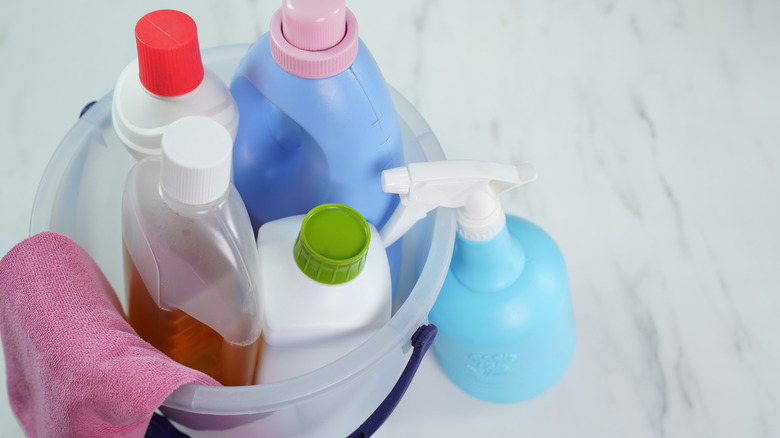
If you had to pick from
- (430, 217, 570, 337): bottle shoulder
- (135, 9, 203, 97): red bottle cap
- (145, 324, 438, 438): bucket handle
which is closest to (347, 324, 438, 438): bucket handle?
(145, 324, 438, 438): bucket handle

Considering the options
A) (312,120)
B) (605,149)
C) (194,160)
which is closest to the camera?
(194,160)

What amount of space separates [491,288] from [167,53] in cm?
31

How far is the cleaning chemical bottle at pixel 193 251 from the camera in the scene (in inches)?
17.8

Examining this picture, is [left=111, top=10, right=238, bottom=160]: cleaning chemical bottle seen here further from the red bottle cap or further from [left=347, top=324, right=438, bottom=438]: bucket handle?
[left=347, top=324, right=438, bottom=438]: bucket handle

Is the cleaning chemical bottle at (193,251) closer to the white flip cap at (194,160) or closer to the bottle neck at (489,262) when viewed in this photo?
the white flip cap at (194,160)

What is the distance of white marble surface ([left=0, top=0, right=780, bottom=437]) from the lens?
730mm

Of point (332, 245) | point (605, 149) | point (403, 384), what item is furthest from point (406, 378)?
point (605, 149)

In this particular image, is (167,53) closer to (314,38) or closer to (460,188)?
(314,38)

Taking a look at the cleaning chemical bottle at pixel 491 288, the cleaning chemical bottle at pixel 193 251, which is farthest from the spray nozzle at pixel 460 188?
the cleaning chemical bottle at pixel 193 251

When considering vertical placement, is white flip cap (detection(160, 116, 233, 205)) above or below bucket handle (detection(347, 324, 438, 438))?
above

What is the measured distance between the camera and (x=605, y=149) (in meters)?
0.85

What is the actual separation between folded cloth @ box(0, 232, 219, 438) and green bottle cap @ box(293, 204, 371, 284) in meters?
0.10

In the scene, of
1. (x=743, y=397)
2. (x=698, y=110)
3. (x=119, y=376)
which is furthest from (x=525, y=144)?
(x=119, y=376)

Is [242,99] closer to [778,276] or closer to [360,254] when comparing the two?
[360,254]
